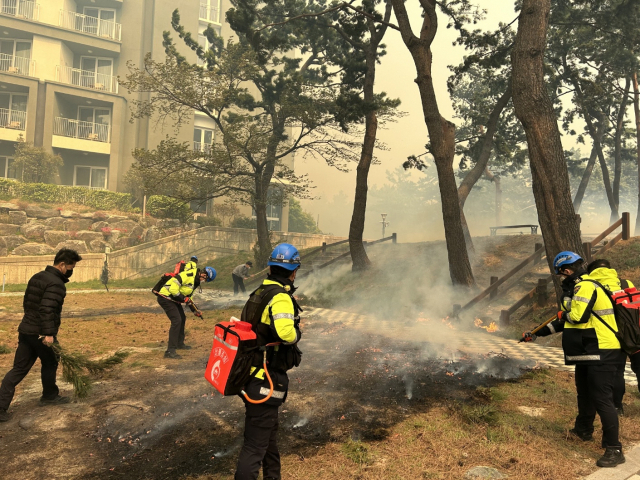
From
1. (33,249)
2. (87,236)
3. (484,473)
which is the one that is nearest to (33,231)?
(33,249)

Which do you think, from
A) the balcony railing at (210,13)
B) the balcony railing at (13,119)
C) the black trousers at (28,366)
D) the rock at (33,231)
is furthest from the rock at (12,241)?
the balcony railing at (210,13)

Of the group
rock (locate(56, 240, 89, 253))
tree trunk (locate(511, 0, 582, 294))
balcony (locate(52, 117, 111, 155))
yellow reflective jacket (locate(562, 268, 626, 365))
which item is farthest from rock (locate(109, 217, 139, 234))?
yellow reflective jacket (locate(562, 268, 626, 365))

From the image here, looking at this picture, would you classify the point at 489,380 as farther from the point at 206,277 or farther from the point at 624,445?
the point at 206,277

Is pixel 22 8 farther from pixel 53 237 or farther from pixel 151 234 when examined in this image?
pixel 151 234

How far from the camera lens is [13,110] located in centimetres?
2870

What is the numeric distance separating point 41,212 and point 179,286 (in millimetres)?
20226

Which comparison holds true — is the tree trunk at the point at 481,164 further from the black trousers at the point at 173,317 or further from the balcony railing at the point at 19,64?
the balcony railing at the point at 19,64

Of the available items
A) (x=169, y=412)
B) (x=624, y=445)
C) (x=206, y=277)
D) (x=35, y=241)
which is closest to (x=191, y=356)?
(x=206, y=277)

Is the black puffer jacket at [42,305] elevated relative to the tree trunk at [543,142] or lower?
lower

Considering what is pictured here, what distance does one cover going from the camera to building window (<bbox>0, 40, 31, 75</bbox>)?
29.3 metres

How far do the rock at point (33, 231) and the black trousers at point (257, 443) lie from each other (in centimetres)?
2362

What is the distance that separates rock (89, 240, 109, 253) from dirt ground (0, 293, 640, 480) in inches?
675

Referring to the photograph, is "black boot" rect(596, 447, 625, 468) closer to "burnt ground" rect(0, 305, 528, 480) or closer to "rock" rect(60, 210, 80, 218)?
"burnt ground" rect(0, 305, 528, 480)

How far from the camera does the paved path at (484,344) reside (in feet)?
12.8
